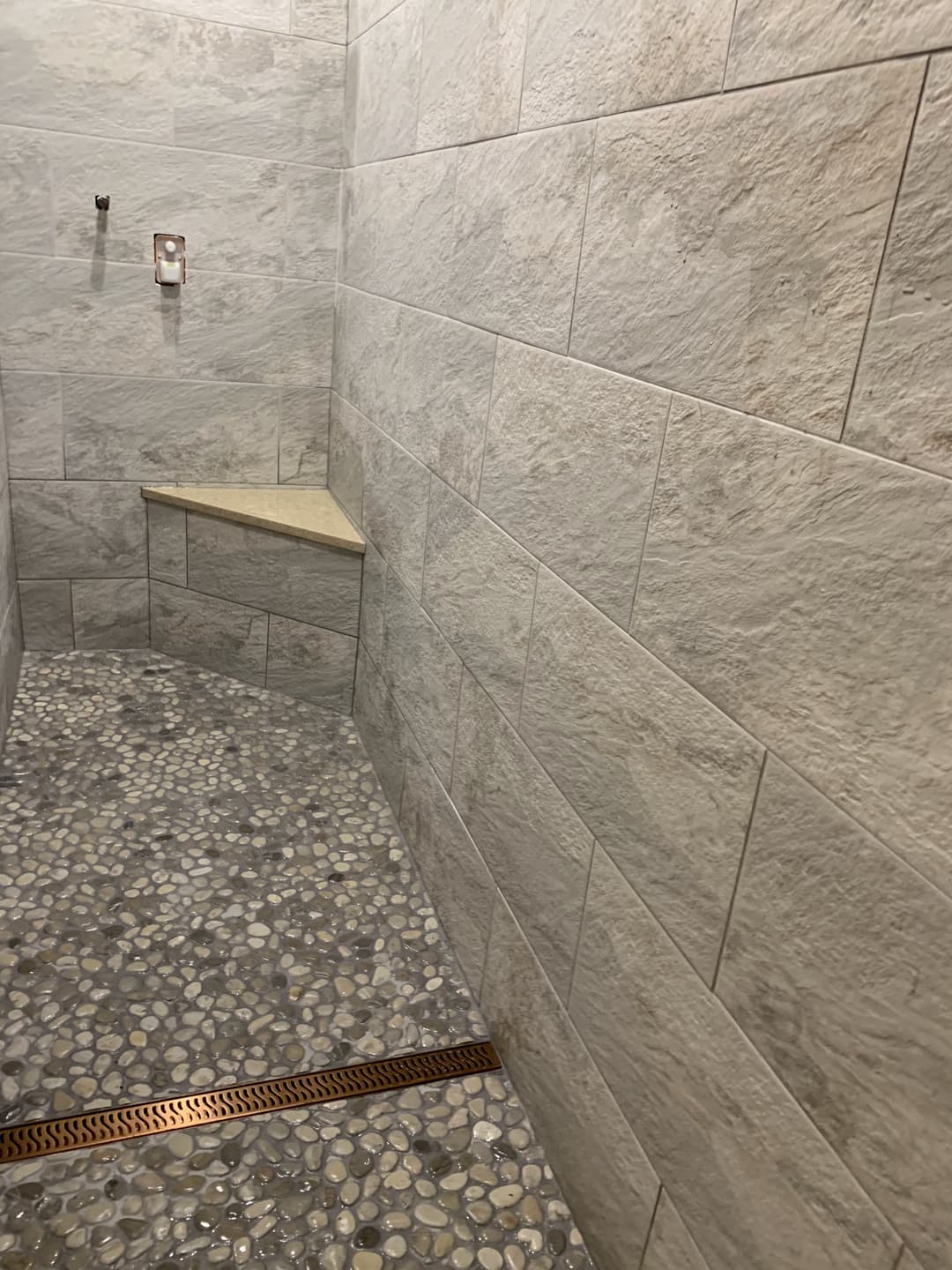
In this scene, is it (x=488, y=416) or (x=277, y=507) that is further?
(x=277, y=507)

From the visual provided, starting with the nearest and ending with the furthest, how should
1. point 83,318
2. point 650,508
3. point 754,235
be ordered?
point 754,235 → point 650,508 → point 83,318

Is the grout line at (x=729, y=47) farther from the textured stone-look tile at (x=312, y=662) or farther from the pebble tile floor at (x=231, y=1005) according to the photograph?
the textured stone-look tile at (x=312, y=662)

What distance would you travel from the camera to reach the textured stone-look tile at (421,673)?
2.14 m

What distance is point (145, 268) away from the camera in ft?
9.91

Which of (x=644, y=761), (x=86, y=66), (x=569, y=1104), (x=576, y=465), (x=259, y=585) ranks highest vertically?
(x=86, y=66)

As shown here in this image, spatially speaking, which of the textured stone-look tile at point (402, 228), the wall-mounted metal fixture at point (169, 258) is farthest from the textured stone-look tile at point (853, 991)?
the wall-mounted metal fixture at point (169, 258)

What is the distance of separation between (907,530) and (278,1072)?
5.00 ft

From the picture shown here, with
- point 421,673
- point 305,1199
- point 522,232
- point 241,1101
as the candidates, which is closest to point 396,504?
point 421,673

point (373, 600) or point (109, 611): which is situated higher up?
point (373, 600)

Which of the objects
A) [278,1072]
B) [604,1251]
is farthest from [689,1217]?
[278,1072]

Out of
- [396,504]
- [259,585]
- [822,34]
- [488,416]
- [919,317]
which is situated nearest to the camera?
[919,317]

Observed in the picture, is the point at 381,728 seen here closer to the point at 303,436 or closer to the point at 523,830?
the point at 523,830

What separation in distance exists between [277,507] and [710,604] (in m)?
2.25

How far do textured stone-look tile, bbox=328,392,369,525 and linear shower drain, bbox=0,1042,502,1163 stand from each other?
1.66 meters
